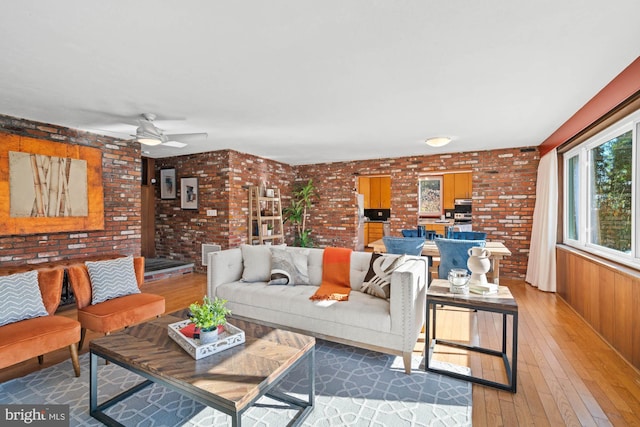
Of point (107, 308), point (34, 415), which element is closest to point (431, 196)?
point (107, 308)

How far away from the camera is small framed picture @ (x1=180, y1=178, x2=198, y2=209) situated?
6.00 meters

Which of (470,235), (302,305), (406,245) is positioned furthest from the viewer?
(470,235)

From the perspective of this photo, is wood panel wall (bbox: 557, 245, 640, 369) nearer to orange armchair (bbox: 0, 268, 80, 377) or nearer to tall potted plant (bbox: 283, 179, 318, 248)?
orange armchair (bbox: 0, 268, 80, 377)

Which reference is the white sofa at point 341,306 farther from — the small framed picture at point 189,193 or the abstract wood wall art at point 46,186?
the small framed picture at point 189,193

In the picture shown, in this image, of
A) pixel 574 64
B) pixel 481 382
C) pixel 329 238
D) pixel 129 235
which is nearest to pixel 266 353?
pixel 481 382

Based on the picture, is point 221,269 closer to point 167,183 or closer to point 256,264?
point 256,264

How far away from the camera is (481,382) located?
7.26 ft

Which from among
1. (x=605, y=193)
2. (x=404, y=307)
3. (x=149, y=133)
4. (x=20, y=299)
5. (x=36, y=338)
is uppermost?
(x=149, y=133)

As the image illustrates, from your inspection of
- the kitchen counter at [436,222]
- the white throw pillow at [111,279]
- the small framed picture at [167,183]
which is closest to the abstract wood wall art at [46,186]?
the white throw pillow at [111,279]

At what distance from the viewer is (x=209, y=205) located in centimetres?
586

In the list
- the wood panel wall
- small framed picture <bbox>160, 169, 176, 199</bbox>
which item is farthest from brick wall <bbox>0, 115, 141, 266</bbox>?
the wood panel wall

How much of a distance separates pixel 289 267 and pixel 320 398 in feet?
4.71

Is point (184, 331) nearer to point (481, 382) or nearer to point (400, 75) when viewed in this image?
point (481, 382)

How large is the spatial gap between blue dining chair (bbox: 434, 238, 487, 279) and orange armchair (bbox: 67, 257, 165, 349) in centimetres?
304
